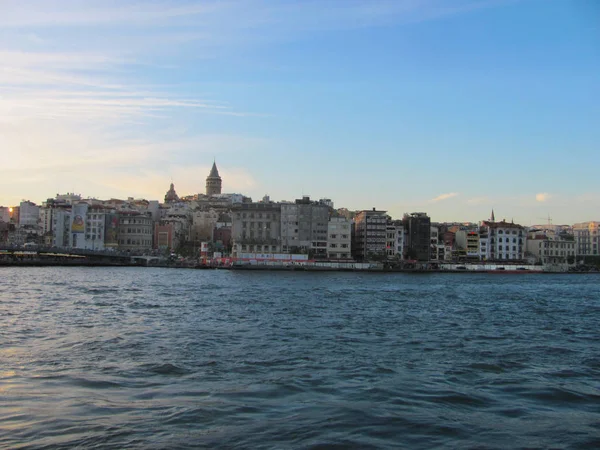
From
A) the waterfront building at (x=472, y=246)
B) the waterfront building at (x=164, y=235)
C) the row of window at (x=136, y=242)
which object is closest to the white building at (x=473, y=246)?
the waterfront building at (x=472, y=246)

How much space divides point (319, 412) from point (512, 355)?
810 centimetres

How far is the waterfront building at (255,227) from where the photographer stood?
96438 millimetres

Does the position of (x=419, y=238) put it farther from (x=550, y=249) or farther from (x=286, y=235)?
(x=550, y=249)

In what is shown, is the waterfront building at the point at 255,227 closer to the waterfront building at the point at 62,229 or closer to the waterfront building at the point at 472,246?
the waterfront building at the point at 62,229

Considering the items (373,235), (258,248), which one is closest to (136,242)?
(258,248)

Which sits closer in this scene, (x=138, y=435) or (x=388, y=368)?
(x=138, y=435)

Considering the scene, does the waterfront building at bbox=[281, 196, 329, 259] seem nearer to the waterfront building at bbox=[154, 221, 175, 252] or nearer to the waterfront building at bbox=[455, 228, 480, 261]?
the waterfront building at bbox=[154, 221, 175, 252]

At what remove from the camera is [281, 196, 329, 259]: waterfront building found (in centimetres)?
9606

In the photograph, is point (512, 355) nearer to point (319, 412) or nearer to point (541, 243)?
point (319, 412)

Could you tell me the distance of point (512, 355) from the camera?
1677cm

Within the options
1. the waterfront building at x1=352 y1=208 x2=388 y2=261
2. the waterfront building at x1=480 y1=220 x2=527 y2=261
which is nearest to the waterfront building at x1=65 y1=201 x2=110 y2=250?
the waterfront building at x1=352 y1=208 x2=388 y2=261

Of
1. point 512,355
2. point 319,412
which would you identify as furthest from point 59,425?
point 512,355

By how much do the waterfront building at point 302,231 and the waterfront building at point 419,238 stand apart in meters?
15.9

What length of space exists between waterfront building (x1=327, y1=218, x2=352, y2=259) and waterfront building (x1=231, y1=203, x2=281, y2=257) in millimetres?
7667
